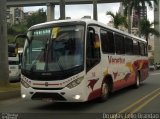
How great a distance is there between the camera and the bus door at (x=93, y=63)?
14452 millimetres

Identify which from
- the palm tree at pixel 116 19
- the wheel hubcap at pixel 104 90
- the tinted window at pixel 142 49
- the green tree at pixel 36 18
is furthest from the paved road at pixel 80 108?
the green tree at pixel 36 18

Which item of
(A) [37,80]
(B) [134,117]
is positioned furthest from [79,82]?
(B) [134,117]

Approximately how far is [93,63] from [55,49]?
154 centimetres

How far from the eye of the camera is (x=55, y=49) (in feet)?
46.7

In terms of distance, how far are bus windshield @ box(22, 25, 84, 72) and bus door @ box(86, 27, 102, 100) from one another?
0.43 metres

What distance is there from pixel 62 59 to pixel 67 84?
827 mm

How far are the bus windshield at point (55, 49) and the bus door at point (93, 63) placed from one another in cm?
43

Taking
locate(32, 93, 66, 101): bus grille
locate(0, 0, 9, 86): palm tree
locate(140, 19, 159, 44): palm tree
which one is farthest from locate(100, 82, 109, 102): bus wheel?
locate(140, 19, 159, 44): palm tree

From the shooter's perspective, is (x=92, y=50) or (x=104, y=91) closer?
(x=92, y=50)

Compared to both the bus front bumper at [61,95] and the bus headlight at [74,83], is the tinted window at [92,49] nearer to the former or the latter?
the bus headlight at [74,83]

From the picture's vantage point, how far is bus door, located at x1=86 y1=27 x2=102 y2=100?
1445 centimetres

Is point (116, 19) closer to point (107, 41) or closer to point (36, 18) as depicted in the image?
point (107, 41)

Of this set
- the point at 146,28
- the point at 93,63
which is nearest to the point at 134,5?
the point at 146,28

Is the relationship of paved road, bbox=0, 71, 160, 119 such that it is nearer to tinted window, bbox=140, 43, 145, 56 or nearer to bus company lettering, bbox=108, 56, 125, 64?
bus company lettering, bbox=108, 56, 125, 64
